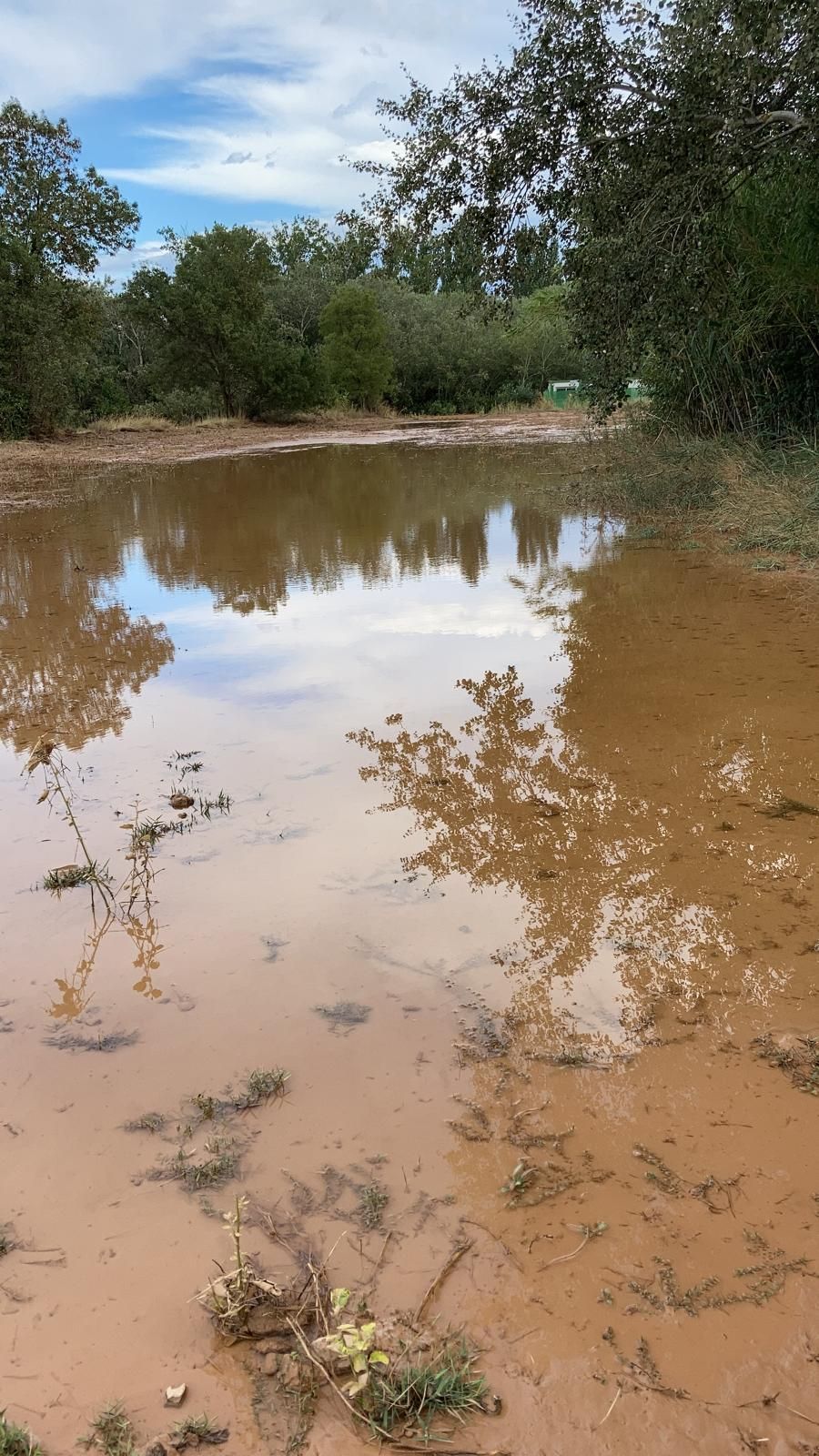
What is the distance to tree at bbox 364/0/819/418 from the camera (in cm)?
853

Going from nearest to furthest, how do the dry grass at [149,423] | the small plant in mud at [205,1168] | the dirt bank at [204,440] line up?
the small plant in mud at [205,1168] → the dirt bank at [204,440] → the dry grass at [149,423]

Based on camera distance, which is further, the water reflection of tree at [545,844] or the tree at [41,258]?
the tree at [41,258]

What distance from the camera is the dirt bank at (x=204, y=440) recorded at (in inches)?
798

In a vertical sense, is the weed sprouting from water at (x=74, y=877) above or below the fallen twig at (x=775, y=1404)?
above

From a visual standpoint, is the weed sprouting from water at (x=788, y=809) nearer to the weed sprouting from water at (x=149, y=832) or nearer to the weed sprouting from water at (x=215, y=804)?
the weed sprouting from water at (x=215, y=804)

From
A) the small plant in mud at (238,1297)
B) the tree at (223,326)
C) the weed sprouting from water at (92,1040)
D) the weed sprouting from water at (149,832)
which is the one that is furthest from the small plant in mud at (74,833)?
the tree at (223,326)

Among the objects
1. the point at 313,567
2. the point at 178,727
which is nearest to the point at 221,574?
the point at 313,567

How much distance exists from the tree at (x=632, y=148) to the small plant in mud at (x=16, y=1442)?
33.3 ft

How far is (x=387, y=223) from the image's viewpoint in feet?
34.9

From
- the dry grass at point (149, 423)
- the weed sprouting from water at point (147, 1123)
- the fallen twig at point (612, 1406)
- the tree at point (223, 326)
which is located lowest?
the fallen twig at point (612, 1406)

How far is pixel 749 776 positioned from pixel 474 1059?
253 cm

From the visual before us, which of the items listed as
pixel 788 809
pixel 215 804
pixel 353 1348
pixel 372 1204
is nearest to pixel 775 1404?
pixel 353 1348

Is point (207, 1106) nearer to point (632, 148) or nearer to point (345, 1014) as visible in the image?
point (345, 1014)

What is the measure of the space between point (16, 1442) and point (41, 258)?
29.0 meters
